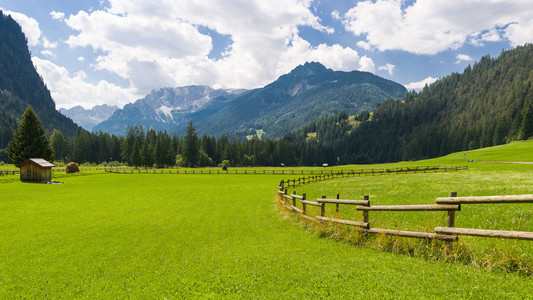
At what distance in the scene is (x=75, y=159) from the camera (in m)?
136

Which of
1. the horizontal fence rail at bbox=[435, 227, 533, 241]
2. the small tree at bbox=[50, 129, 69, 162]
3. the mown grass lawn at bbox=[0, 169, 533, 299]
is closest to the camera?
the horizontal fence rail at bbox=[435, 227, 533, 241]

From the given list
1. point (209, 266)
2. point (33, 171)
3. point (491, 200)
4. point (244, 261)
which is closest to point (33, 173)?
point (33, 171)

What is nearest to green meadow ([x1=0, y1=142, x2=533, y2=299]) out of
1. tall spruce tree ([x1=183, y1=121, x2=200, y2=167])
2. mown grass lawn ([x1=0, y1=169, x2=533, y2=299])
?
mown grass lawn ([x1=0, y1=169, x2=533, y2=299])

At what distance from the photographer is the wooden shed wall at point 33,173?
46438 millimetres

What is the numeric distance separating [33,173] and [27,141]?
2269 cm

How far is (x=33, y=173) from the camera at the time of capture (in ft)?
153

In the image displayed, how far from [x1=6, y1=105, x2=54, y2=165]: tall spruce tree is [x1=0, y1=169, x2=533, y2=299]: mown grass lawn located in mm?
59530

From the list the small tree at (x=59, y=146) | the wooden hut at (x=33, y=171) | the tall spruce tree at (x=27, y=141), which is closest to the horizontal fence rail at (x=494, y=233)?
the wooden hut at (x=33, y=171)

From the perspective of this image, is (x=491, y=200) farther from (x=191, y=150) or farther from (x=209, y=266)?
(x=191, y=150)

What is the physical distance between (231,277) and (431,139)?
223m

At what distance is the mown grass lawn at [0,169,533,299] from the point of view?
22.8 ft

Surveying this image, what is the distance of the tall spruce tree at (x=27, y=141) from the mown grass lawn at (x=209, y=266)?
5953cm

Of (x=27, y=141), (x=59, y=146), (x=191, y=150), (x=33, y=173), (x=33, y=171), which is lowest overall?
(x=33, y=173)

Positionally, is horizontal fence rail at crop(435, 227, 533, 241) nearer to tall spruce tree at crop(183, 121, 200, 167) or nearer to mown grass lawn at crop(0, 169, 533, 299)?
mown grass lawn at crop(0, 169, 533, 299)
